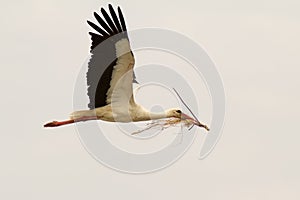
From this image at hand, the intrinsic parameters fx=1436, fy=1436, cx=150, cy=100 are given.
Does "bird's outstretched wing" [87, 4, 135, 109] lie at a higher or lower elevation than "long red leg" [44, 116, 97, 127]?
higher

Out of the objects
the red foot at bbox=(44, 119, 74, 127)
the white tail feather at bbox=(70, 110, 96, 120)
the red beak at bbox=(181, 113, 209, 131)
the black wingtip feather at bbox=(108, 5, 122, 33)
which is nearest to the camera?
the black wingtip feather at bbox=(108, 5, 122, 33)

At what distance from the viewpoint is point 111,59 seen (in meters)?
37.1

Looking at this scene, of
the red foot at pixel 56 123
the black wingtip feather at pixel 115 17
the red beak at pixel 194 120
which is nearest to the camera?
the black wingtip feather at pixel 115 17

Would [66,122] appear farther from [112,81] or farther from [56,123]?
[112,81]

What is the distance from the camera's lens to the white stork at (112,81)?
1451 inches

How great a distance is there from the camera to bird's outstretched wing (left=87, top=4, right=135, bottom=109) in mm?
36812

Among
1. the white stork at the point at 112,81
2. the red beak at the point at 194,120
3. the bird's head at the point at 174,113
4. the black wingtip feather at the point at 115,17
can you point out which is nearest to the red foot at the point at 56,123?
the white stork at the point at 112,81

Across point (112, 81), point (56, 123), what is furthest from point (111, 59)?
point (56, 123)

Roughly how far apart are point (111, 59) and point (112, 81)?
0.89 meters

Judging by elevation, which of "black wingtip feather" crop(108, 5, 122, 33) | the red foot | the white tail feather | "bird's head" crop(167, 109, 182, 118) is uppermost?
"black wingtip feather" crop(108, 5, 122, 33)

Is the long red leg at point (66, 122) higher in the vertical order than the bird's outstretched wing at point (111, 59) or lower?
lower

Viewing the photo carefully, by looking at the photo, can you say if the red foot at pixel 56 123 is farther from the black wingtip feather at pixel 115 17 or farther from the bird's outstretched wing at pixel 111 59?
the black wingtip feather at pixel 115 17

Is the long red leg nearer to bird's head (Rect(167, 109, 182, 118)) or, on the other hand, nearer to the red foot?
the red foot

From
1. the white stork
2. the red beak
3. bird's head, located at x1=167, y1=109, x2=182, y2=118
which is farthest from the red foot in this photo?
the red beak
